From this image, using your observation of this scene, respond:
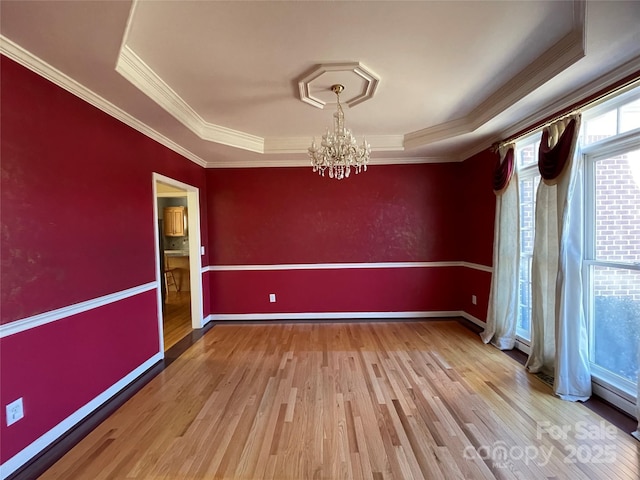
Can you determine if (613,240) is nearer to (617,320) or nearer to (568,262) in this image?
(568,262)

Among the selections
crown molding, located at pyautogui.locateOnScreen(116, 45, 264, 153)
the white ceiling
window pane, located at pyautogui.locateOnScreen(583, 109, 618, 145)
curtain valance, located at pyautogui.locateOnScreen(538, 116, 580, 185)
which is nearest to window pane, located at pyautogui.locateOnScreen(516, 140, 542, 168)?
the white ceiling

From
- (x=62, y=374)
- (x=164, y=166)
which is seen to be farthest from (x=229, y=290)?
(x=62, y=374)

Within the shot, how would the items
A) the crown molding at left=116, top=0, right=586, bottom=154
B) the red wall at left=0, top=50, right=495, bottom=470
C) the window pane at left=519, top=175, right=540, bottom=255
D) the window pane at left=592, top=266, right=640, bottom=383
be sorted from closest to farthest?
the red wall at left=0, top=50, right=495, bottom=470
the crown molding at left=116, top=0, right=586, bottom=154
the window pane at left=592, top=266, right=640, bottom=383
the window pane at left=519, top=175, right=540, bottom=255

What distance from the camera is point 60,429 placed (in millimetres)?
2139

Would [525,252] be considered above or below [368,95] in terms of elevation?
below

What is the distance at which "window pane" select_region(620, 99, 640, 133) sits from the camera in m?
2.22

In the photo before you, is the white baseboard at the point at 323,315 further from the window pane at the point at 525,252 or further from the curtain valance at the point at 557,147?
the curtain valance at the point at 557,147

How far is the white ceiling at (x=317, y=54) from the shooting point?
5.66 feet

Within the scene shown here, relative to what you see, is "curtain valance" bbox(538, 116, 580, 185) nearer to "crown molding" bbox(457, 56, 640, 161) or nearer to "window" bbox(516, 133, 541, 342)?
"crown molding" bbox(457, 56, 640, 161)

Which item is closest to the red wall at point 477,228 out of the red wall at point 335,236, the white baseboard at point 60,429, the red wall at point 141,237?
the red wall at point 141,237

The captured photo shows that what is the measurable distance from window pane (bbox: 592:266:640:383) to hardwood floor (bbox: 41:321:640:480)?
51cm

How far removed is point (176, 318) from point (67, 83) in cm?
393

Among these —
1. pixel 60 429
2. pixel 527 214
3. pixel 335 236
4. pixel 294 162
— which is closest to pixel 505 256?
pixel 527 214

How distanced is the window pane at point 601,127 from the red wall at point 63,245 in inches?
162
